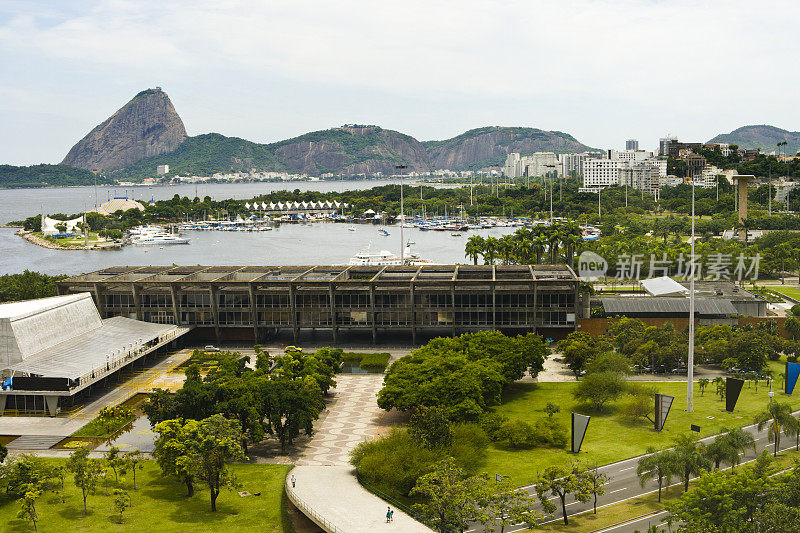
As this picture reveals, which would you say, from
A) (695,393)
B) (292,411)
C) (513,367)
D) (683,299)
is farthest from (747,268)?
(292,411)

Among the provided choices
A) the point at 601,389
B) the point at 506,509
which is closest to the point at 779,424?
the point at 601,389

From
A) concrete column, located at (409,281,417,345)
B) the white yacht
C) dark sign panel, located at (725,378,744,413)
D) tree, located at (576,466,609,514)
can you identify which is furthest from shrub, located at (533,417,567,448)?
the white yacht

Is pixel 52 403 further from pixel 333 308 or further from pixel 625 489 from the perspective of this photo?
pixel 625 489

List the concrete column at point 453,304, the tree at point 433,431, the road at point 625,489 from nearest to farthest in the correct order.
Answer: the road at point 625,489 → the tree at point 433,431 → the concrete column at point 453,304

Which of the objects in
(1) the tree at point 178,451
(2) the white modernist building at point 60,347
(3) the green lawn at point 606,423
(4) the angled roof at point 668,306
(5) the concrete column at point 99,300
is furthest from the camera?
(5) the concrete column at point 99,300

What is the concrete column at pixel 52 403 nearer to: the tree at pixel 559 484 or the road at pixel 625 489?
the road at pixel 625 489

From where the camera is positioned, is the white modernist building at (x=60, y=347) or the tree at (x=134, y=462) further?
the white modernist building at (x=60, y=347)

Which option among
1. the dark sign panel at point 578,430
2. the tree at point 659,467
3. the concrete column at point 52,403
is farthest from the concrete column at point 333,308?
the tree at point 659,467
